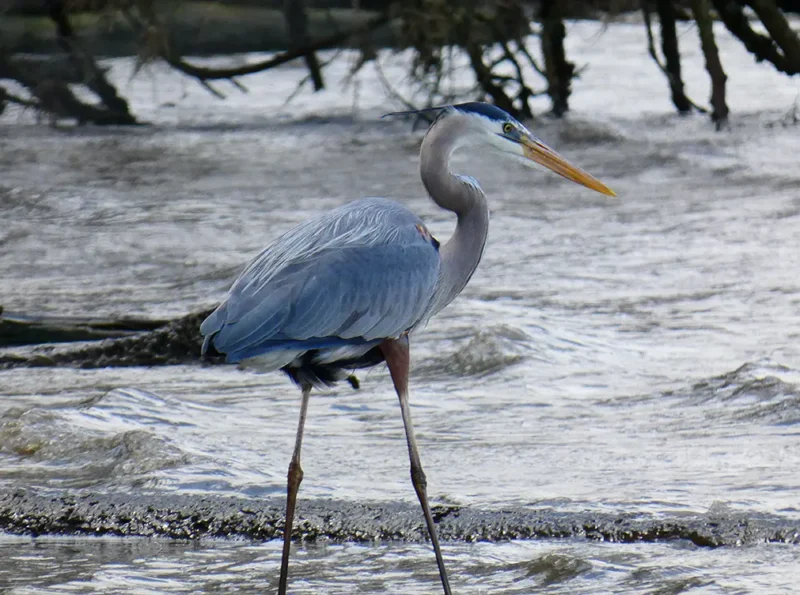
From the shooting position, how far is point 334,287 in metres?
4.22

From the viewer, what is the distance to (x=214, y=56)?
2370cm

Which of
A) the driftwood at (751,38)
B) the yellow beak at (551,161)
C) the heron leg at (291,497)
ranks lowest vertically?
the heron leg at (291,497)

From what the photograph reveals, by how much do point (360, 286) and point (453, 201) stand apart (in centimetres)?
51

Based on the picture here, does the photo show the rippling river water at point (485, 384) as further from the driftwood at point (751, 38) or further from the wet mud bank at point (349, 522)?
the driftwood at point (751, 38)

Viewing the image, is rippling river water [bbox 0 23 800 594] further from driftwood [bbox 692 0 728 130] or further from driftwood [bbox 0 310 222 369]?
driftwood [bbox 692 0 728 130]

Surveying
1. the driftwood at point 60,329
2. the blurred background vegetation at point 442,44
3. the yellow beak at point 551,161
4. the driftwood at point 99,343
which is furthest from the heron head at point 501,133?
the blurred background vegetation at point 442,44

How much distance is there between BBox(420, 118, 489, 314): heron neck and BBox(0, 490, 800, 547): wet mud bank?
26.4 inches

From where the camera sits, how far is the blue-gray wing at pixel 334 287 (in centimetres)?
409

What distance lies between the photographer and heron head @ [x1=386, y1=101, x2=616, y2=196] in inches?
182

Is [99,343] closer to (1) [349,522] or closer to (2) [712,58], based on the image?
(1) [349,522]

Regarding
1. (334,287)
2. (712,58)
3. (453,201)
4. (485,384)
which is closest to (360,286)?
(334,287)

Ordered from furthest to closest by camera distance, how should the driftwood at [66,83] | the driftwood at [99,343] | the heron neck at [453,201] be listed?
1. the driftwood at [66,83]
2. the driftwood at [99,343]
3. the heron neck at [453,201]

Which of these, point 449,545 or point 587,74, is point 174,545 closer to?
point 449,545

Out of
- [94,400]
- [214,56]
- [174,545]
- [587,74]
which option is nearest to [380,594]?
[174,545]
